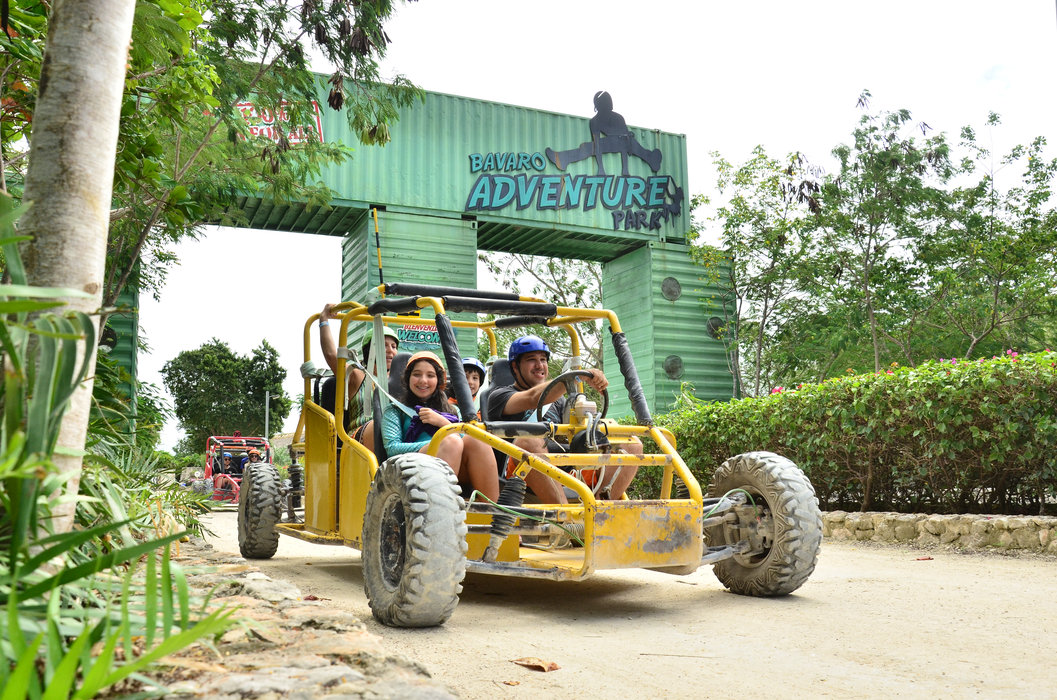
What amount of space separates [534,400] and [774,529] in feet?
4.93

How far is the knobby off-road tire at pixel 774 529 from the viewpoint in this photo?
15.2 ft

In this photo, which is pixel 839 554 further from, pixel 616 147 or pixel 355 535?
pixel 616 147

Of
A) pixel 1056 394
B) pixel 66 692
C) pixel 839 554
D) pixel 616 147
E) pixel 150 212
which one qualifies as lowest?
pixel 839 554

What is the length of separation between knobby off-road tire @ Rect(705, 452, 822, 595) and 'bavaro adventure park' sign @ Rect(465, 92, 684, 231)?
38.6 feet

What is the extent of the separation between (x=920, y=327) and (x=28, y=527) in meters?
17.7

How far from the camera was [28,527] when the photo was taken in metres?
1.56

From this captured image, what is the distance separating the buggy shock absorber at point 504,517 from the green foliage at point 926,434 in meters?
4.58

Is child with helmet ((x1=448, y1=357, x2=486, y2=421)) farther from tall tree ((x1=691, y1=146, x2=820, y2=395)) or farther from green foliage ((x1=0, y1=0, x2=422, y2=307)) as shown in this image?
tall tree ((x1=691, y1=146, x2=820, y2=395))

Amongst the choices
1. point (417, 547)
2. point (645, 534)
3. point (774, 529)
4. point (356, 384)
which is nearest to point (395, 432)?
point (356, 384)

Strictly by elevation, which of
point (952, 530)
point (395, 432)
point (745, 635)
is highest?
point (395, 432)

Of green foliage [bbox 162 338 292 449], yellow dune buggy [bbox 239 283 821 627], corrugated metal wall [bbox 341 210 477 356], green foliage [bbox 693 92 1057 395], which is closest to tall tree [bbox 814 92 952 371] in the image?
green foliage [bbox 693 92 1057 395]

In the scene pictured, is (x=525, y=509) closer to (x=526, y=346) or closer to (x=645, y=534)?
(x=645, y=534)

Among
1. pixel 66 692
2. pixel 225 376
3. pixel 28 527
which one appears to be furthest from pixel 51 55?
pixel 225 376

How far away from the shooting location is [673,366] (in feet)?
56.8
